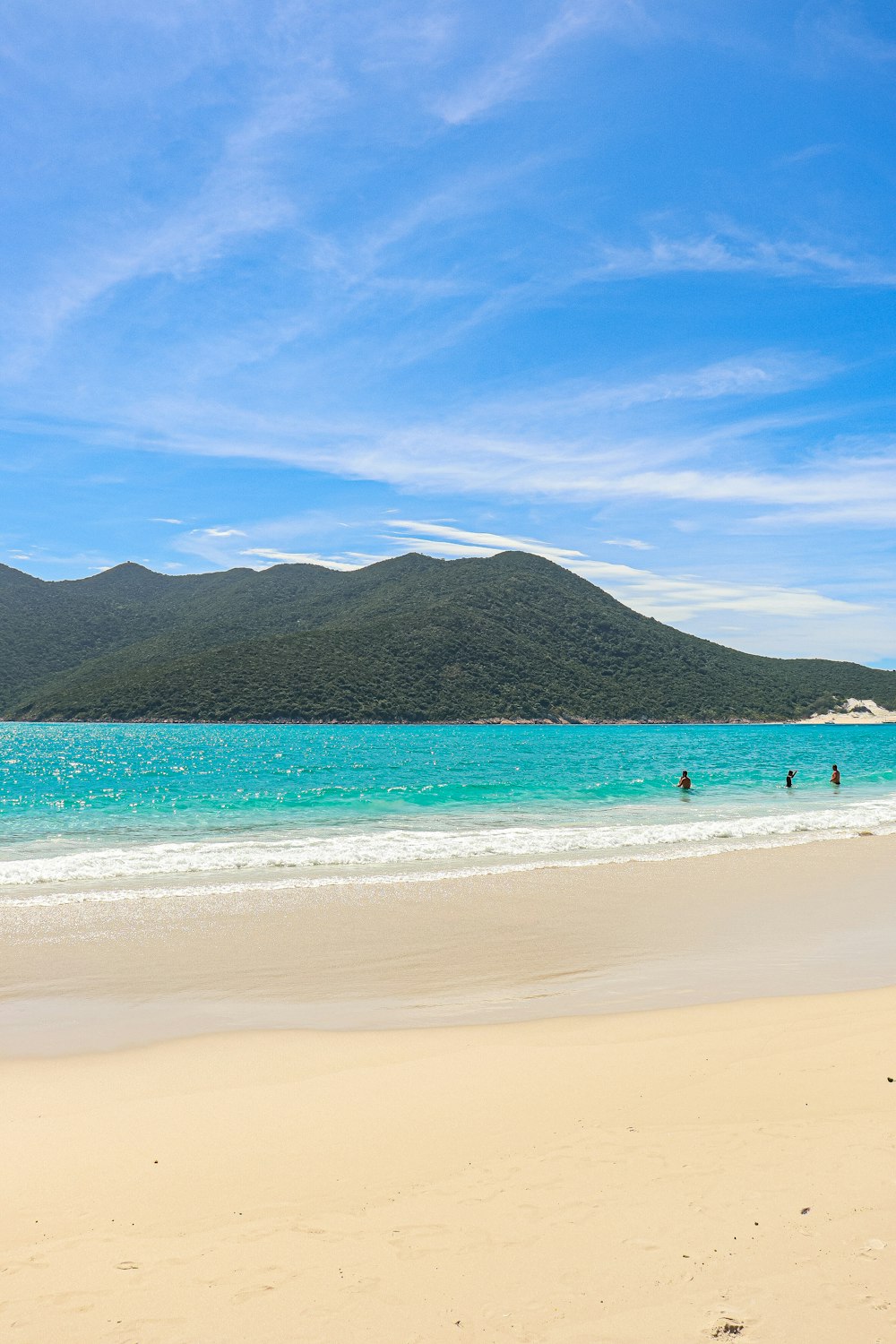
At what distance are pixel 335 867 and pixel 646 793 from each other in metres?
20.1

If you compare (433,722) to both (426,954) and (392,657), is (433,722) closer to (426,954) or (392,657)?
(392,657)

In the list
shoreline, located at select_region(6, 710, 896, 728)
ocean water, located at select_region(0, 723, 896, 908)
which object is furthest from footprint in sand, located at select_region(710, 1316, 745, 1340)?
shoreline, located at select_region(6, 710, 896, 728)

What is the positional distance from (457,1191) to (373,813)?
76.3ft

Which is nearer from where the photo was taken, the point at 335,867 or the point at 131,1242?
the point at 131,1242

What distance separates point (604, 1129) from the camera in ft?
18.1

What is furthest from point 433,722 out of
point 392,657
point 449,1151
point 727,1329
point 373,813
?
point 727,1329

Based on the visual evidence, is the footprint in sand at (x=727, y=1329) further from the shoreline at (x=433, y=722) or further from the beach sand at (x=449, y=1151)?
the shoreline at (x=433, y=722)

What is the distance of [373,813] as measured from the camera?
2780 centimetres

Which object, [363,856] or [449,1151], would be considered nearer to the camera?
Answer: [449,1151]

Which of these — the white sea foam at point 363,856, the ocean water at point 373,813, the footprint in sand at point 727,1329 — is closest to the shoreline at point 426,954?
the white sea foam at point 363,856

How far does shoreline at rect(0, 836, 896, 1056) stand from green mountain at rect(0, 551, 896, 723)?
325 feet

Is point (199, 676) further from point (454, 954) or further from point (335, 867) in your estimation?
point (454, 954)

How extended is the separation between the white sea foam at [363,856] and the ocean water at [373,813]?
0.25 feet

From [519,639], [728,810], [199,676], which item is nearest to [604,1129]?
[728,810]
